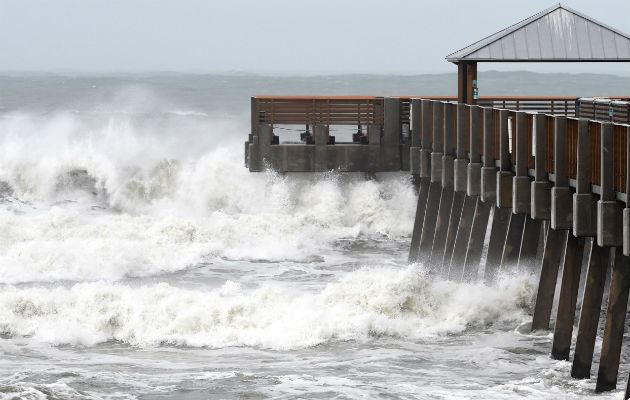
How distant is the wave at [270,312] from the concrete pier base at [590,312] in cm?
380

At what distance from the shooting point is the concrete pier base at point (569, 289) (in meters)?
15.9

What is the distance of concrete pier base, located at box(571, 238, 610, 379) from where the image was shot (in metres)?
14.9

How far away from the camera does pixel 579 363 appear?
15086mm

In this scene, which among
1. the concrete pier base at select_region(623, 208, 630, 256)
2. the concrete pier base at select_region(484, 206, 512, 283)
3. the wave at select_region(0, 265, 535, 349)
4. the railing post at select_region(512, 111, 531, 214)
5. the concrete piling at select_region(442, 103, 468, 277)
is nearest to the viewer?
the concrete pier base at select_region(623, 208, 630, 256)

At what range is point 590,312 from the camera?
49.0 ft

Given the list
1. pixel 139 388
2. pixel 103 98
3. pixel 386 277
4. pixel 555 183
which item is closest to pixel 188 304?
pixel 386 277

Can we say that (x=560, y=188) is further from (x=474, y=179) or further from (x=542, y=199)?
(x=474, y=179)

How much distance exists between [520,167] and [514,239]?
2223 millimetres

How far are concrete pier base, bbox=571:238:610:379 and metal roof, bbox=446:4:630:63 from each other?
753 cm

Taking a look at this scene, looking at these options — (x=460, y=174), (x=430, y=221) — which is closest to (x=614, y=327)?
(x=460, y=174)

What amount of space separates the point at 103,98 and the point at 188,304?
83107 mm

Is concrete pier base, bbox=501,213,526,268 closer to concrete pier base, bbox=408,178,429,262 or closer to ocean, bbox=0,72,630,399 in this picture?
ocean, bbox=0,72,630,399

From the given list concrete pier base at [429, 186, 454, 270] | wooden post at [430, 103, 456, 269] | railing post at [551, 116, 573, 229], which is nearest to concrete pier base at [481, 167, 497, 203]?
wooden post at [430, 103, 456, 269]

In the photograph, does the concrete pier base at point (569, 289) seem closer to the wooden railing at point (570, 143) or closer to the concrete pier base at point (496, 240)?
the wooden railing at point (570, 143)
